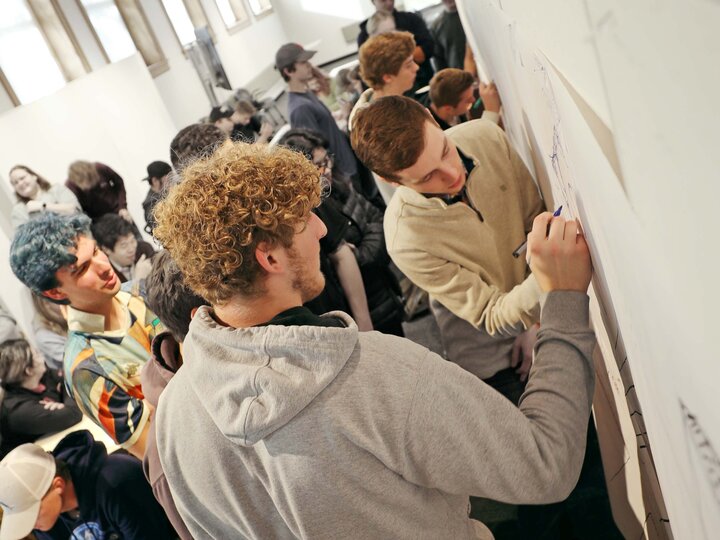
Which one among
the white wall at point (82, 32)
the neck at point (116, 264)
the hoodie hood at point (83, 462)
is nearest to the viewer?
the hoodie hood at point (83, 462)

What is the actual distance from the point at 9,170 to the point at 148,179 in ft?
3.16

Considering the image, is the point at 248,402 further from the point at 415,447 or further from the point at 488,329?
the point at 488,329

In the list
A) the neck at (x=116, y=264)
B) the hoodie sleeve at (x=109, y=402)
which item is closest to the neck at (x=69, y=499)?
the hoodie sleeve at (x=109, y=402)

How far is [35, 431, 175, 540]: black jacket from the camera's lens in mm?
2768

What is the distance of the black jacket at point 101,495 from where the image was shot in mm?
Result: 2768

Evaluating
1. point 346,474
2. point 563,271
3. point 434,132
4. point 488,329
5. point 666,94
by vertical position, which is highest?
point 666,94

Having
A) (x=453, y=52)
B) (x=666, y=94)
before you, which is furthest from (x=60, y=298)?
(x=453, y=52)

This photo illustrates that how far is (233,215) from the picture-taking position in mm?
1038

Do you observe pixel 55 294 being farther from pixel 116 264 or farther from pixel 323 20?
pixel 323 20

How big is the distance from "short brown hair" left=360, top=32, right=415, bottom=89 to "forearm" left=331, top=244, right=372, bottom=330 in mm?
1020

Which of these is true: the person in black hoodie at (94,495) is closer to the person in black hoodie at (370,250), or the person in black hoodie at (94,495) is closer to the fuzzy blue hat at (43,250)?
the fuzzy blue hat at (43,250)

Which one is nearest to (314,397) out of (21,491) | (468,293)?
(468,293)

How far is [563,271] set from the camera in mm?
1105

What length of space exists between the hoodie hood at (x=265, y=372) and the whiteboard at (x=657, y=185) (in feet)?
1.42
